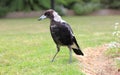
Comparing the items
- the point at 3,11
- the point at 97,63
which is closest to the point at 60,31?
the point at 97,63

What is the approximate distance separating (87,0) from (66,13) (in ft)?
7.87

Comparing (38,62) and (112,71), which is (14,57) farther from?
(112,71)

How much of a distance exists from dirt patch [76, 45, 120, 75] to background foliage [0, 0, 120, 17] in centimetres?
1581

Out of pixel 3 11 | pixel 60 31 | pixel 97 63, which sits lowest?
pixel 3 11

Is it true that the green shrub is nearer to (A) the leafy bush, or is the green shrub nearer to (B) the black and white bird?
(A) the leafy bush

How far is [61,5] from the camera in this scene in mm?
26766

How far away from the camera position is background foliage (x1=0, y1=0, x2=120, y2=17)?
25703 millimetres

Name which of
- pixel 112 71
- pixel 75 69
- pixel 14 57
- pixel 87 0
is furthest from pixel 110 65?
pixel 87 0

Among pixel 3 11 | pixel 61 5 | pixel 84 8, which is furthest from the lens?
pixel 84 8

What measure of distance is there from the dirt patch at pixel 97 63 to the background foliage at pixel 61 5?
51.9ft

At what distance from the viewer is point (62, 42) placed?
26.5 feet

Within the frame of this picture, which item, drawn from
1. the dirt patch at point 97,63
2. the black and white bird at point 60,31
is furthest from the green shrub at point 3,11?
the black and white bird at point 60,31

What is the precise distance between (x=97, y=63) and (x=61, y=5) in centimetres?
1820

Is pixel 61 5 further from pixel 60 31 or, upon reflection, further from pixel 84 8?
pixel 60 31
